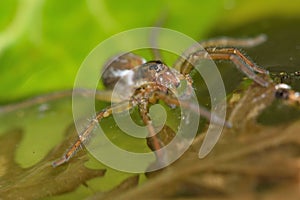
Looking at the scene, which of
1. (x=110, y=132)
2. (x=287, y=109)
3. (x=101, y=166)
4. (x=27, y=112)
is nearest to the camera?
(x=287, y=109)

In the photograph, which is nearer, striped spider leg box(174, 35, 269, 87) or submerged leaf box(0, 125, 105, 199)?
submerged leaf box(0, 125, 105, 199)

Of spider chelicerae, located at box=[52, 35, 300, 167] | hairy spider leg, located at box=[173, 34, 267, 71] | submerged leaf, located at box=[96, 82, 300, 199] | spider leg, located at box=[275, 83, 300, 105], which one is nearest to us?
submerged leaf, located at box=[96, 82, 300, 199]

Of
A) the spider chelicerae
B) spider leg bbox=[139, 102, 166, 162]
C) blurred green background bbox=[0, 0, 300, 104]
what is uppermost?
blurred green background bbox=[0, 0, 300, 104]

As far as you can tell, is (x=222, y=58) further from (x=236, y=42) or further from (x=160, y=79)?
(x=236, y=42)

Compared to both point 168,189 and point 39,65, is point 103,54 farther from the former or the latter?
point 168,189

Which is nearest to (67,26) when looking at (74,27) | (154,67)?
(74,27)

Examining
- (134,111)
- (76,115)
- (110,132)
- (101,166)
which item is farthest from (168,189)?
(76,115)

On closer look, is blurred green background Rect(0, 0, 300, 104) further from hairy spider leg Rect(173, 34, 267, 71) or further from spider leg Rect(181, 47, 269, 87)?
spider leg Rect(181, 47, 269, 87)

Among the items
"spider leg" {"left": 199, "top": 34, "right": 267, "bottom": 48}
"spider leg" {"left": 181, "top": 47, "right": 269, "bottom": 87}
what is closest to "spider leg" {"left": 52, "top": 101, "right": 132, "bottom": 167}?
"spider leg" {"left": 181, "top": 47, "right": 269, "bottom": 87}

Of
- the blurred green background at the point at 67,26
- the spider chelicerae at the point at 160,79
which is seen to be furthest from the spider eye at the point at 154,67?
the blurred green background at the point at 67,26
